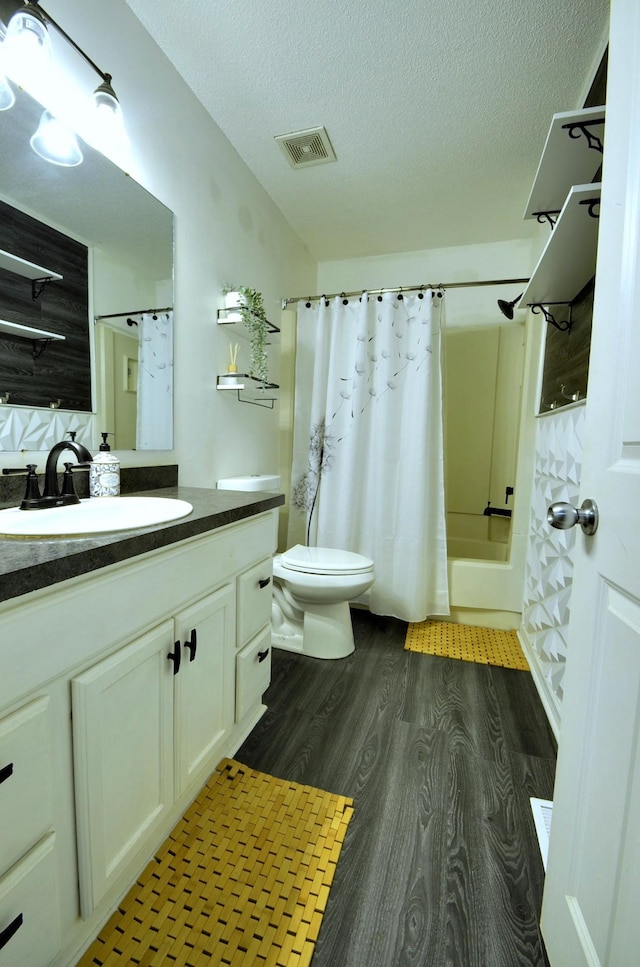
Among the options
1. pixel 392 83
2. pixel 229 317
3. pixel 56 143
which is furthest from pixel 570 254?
pixel 56 143

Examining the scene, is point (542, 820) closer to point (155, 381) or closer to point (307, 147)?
point (155, 381)

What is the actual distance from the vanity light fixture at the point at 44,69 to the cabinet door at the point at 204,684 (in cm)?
129

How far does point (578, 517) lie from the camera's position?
721mm

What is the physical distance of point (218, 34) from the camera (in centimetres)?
139

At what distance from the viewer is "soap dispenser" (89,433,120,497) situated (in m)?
1.22

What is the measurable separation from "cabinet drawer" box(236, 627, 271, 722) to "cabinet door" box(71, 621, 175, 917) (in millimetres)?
332

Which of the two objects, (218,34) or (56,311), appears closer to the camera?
(56,311)

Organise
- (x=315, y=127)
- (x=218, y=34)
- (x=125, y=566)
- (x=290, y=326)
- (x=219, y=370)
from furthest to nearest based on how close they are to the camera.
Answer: (x=290, y=326), (x=219, y=370), (x=315, y=127), (x=218, y=34), (x=125, y=566)

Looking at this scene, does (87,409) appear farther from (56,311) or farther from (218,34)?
(218,34)

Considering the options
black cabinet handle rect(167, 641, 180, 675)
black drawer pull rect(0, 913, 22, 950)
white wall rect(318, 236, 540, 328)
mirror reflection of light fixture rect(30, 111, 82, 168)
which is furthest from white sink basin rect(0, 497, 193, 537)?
white wall rect(318, 236, 540, 328)

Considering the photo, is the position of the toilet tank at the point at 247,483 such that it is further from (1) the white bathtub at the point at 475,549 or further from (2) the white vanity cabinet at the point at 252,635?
(1) the white bathtub at the point at 475,549

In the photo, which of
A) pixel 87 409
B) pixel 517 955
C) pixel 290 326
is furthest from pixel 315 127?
pixel 517 955

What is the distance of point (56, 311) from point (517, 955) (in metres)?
1.86

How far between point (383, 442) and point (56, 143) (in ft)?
5.78
